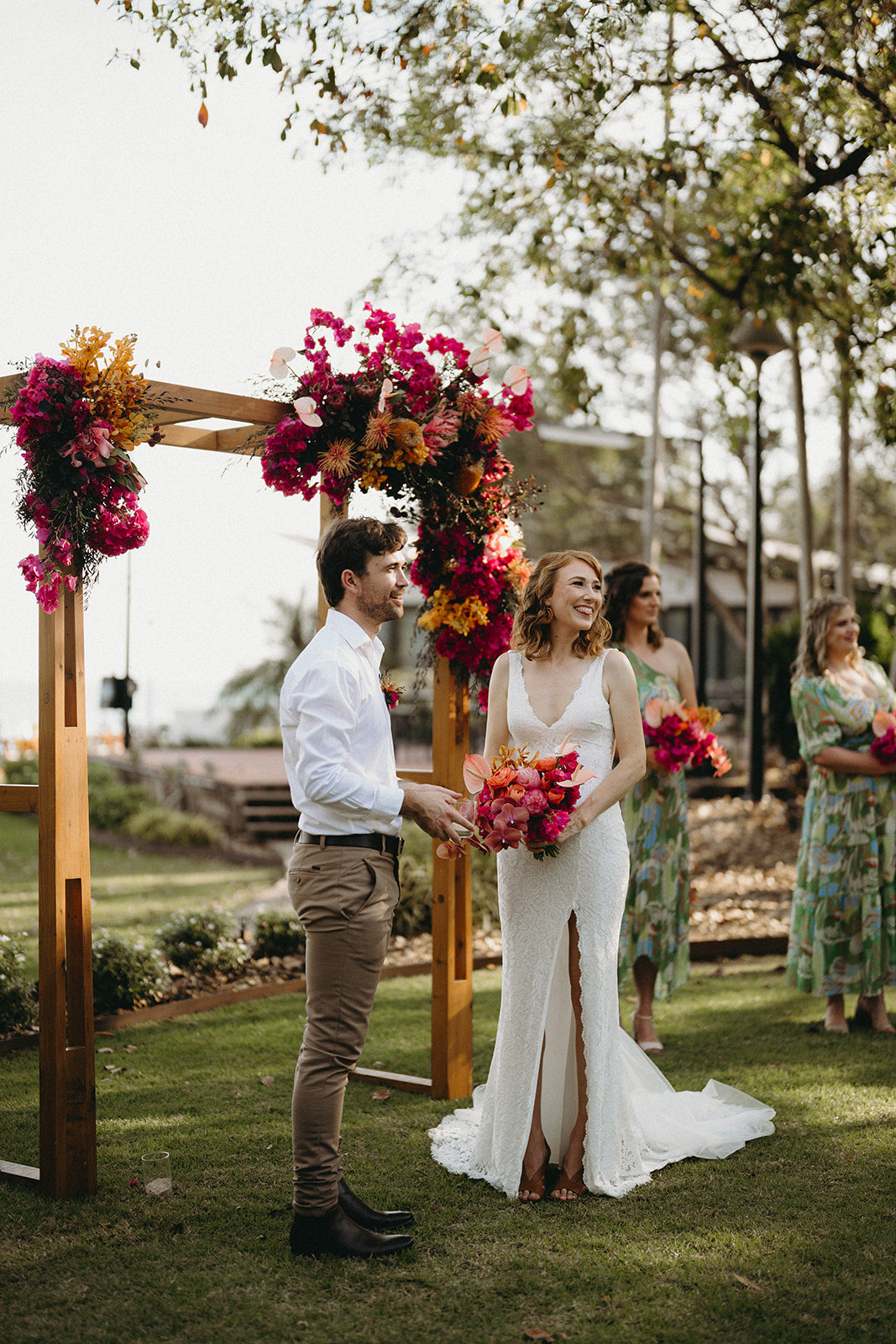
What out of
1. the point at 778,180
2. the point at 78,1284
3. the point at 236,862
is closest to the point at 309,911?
the point at 78,1284

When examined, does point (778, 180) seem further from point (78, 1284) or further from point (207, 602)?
point (207, 602)

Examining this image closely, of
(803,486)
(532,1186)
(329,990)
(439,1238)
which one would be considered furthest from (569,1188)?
(803,486)

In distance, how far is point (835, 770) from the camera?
22.2 feet

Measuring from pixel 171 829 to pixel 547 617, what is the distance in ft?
44.5

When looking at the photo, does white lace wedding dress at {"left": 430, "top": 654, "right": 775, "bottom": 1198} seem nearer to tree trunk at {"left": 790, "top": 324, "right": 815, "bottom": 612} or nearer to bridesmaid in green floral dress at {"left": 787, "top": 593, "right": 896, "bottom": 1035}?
bridesmaid in green floral dress at {"left": 787, "top": 593, "right": 896, "bottom": 1035}

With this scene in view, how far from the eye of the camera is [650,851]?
657 centimetres

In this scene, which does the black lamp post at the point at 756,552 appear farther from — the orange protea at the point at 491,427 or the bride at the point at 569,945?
the bride at the point at 569,945

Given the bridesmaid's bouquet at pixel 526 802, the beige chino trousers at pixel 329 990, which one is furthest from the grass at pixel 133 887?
the bridesmaid's bouquet at pixel 526 802

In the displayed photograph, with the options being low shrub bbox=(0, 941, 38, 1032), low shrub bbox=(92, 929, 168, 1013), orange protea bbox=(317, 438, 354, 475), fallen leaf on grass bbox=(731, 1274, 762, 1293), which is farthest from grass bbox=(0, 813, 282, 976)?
fallen leaf on grass bbox=(731, 1274, 762, 1293)

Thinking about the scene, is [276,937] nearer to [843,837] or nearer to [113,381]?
[843,837]

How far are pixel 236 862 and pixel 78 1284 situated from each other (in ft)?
41.0

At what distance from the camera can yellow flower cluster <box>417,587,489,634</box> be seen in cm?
554

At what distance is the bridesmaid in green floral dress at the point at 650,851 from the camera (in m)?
6.51

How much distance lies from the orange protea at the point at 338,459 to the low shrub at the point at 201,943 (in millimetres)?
4199
